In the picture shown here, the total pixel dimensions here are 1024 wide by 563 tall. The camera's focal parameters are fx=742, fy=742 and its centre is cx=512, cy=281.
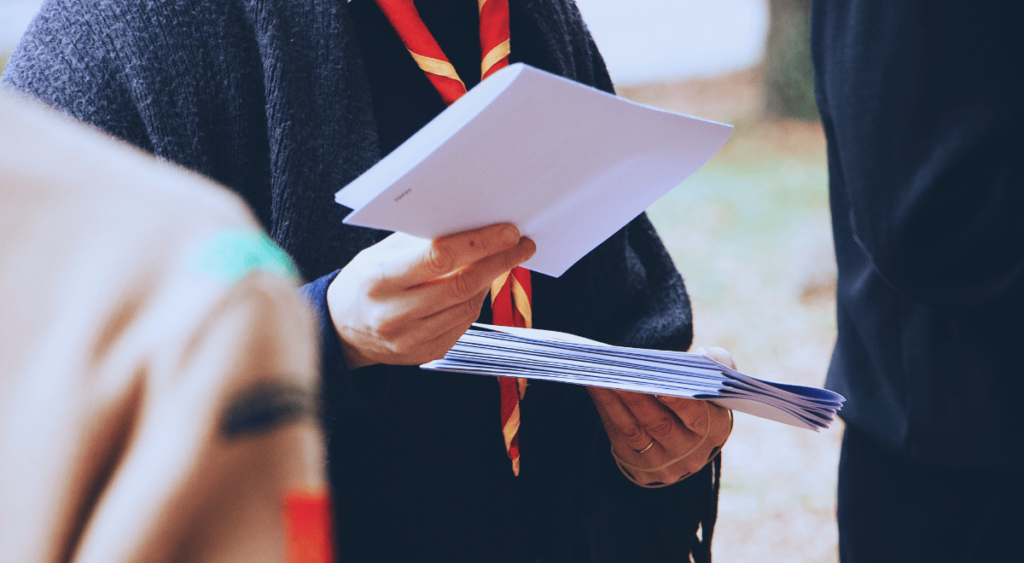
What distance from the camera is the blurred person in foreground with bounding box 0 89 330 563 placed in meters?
0.19

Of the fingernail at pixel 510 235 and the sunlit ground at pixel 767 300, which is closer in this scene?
the fingernail at pixel 510 235

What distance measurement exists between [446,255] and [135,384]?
1.59 ft

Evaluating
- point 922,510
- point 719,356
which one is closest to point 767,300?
point 922,510

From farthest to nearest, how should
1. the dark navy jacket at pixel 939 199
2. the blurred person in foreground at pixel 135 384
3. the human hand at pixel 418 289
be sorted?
1. the dark navy jacket at pixel 939 199
2. the human hand at pixel 418 289
3. the blurred person in foreground at pixel 135 384

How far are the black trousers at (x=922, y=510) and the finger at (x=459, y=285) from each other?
806 mm

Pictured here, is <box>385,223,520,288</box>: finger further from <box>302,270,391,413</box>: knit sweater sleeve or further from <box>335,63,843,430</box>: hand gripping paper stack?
<box>302,270,391,413</box>: knit sweater sleeve

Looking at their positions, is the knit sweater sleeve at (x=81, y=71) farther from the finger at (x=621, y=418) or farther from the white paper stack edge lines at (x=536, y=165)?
the finger at (x=621, y=418)

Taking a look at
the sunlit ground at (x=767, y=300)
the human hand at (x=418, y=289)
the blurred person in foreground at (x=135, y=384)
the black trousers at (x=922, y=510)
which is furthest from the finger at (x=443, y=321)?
the sunlit ground at (x=767, y=300)

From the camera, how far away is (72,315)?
0.66 feet

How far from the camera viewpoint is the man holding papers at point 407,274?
796 mm

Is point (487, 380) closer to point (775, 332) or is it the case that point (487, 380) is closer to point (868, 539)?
point (868, 539)

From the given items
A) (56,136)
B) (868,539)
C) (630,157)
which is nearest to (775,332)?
(868,539)

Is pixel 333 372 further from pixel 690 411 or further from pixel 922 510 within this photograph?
pixel 922 510

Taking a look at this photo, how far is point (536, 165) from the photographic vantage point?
71cm
